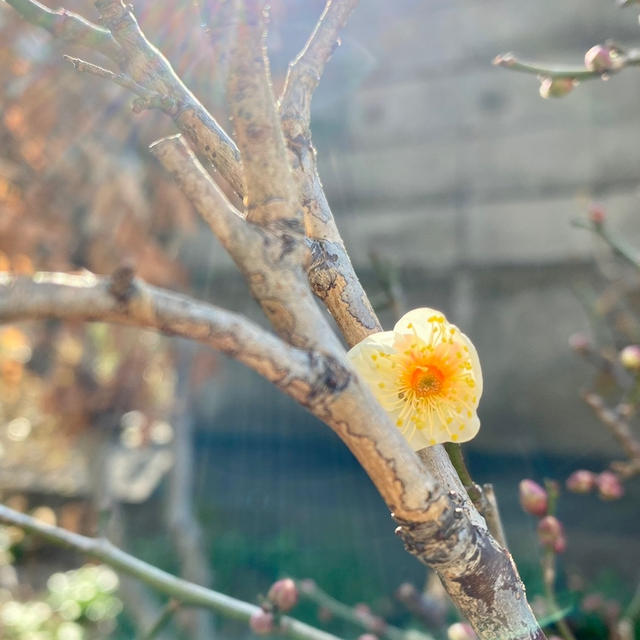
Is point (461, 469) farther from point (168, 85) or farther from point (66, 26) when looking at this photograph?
point (66, 26)

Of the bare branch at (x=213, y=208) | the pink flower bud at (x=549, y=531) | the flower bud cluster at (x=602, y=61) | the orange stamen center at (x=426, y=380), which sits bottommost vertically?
the pink flower bud at (x=549, y=531)

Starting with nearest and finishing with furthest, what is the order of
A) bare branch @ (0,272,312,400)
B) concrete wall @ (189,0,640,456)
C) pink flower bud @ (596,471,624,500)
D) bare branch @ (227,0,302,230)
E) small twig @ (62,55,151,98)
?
1. bare branch @ (0,272,312,400)
2. bare branch @ (227,0,302,230)
3. small twig @ (62,55,151,98)
4. pink flower bud @ (596,471,624,500)
5. concrete wall @ (189,0,640,456)

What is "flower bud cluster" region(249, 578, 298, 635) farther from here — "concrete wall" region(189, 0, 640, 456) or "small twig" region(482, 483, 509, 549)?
"concrete wall" region(189, 0, 640, 456)

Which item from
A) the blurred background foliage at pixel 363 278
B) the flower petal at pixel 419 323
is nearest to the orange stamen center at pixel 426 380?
the flower petal at pixel 419 323

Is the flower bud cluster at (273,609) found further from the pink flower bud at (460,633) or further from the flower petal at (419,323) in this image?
the flower petal at (419,323)

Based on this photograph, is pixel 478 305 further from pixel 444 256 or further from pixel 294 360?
pixel 294 360

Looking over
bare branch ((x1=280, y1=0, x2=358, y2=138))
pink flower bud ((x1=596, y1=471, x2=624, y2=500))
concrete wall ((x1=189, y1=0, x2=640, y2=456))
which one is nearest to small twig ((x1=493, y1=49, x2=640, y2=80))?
bare branch ((x1=280, y1=0, x2=358, y2=138))

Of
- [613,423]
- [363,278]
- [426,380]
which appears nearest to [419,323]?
[426,380]

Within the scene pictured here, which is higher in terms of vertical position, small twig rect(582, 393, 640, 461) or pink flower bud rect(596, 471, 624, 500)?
small twig rect(582, 393, 640, 461)
